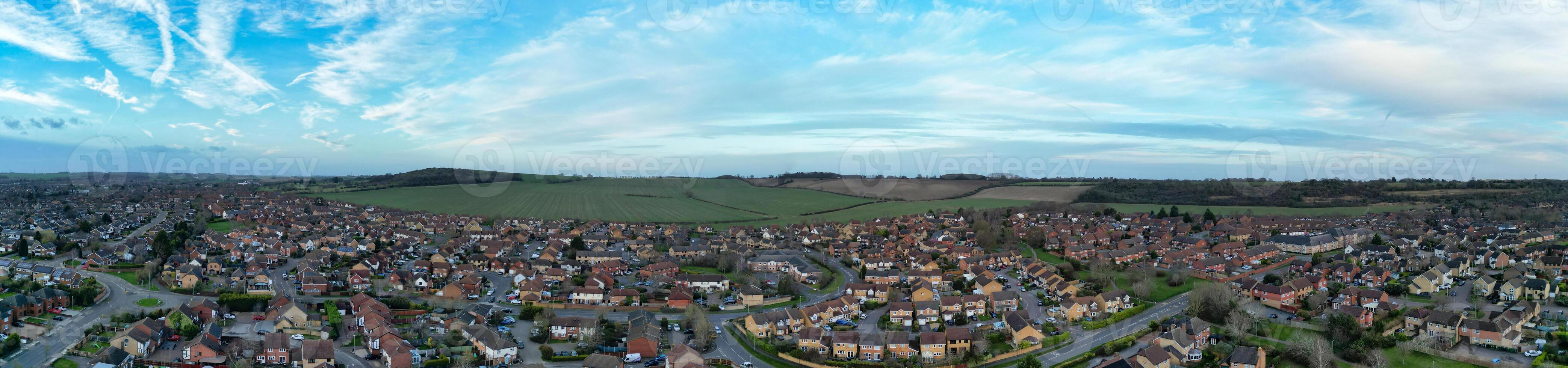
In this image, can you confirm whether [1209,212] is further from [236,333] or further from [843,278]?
[236,333]

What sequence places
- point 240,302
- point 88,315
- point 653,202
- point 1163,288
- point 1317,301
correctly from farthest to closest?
point 653,202
point 1163,288
point 240,302
point 1317,301
point 88,315

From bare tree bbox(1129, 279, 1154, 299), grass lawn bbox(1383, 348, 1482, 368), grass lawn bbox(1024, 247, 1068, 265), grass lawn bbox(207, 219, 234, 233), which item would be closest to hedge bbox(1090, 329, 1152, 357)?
bare tree bbox(1129, 279, 1154, 299)

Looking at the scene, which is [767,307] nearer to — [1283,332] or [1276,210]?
[1283,332]

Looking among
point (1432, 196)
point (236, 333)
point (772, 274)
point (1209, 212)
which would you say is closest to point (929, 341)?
point (772, 274)

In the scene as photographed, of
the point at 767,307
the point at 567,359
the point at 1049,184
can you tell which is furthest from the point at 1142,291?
the point at 1049,184

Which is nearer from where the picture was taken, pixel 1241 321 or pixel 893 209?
pixel 1241 321

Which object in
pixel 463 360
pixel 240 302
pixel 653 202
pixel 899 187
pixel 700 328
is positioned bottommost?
pixel 463 360

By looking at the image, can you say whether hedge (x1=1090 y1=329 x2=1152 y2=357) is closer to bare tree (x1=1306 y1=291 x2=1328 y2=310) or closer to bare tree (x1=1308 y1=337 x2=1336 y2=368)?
bare tree (x1=1308 y1=337 x2=1336 y2=368)
